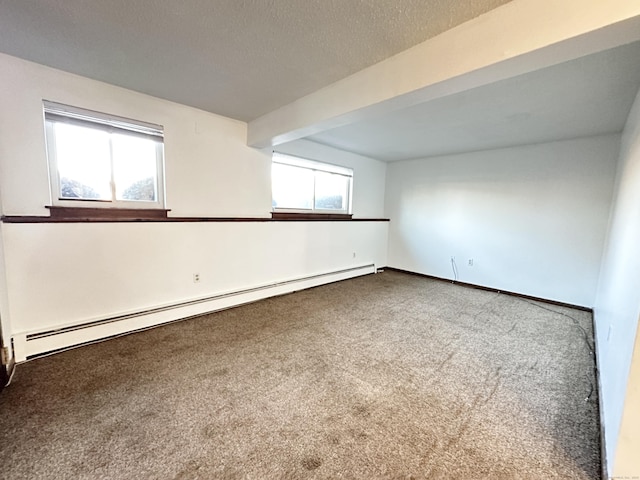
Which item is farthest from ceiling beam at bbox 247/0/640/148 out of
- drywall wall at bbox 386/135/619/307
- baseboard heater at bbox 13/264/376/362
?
drywall wall at bbox 386/135/619/307

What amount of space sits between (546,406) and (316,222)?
313 centimetres

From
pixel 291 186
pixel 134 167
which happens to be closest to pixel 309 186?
pixel 291 186

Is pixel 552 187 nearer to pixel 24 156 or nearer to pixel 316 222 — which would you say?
pixel 316 222

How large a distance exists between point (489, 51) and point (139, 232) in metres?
2.94

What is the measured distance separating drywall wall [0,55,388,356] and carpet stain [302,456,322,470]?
213 centimetres

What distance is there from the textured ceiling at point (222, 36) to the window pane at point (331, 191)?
2142mm

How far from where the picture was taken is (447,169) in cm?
460

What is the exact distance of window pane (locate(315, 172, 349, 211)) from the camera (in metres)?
4.44

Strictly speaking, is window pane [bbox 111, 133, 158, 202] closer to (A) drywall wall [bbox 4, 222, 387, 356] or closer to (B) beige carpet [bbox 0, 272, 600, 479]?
(A) drywall wall [bbox 4, 222, 387, 356]

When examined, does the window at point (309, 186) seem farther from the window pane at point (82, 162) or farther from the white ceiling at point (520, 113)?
the window pane at point (82, 162)

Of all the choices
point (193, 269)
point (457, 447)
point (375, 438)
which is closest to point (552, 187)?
point (457, 447)

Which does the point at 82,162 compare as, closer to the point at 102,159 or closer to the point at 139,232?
the point at 102,159

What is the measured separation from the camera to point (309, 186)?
168 inches

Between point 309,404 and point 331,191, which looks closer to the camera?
point 309,404
